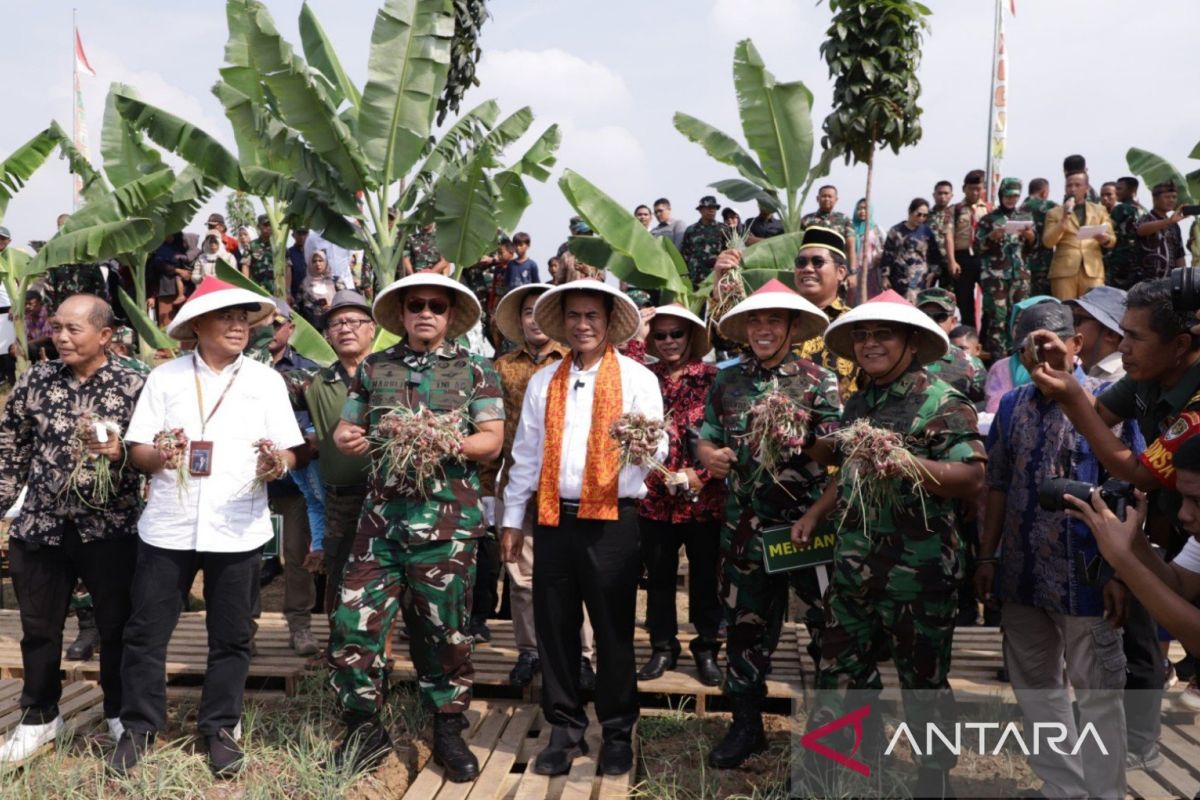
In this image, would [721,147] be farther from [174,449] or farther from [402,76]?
[174,449]

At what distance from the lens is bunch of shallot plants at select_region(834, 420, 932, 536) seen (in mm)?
3568

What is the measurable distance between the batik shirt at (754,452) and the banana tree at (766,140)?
14.5ft

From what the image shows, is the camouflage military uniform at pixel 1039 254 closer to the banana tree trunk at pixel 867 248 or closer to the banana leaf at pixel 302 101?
the banana tree trunk at pixel 867 248

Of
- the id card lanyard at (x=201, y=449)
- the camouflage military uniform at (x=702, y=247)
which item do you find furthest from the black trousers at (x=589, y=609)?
the camouflage military uniform at (x=702, y=247)

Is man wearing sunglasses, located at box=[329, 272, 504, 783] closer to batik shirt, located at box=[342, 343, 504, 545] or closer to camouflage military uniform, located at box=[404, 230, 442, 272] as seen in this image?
batik shirt, located at box=[342, 343, 504, 545]

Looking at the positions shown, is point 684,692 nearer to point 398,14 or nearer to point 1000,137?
point 398,14

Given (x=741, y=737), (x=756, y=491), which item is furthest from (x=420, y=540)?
(x=741, y=737)

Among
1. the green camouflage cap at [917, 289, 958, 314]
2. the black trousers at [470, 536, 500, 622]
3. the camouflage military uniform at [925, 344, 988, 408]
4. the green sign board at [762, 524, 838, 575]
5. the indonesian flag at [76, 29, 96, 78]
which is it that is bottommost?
the black trousers at [470, 536, 500, 622]

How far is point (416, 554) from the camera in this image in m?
4.27

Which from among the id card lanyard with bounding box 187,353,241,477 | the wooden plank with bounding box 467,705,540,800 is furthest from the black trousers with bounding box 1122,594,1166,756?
the id card lanyard with bounding box 187,353,241,477

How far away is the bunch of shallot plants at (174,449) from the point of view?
4.10 meters

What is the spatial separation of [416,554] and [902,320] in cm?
236

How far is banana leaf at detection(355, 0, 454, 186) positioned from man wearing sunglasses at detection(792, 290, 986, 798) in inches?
234

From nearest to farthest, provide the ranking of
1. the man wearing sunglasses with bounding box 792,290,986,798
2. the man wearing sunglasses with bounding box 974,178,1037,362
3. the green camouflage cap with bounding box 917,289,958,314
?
the man wearing sunglasses with bounding box 792,290,986,798 < the green camouflage cap with bounding box 917,289,958,314 < the man wearing sunglasses with bounding box 974,178,1037,362
